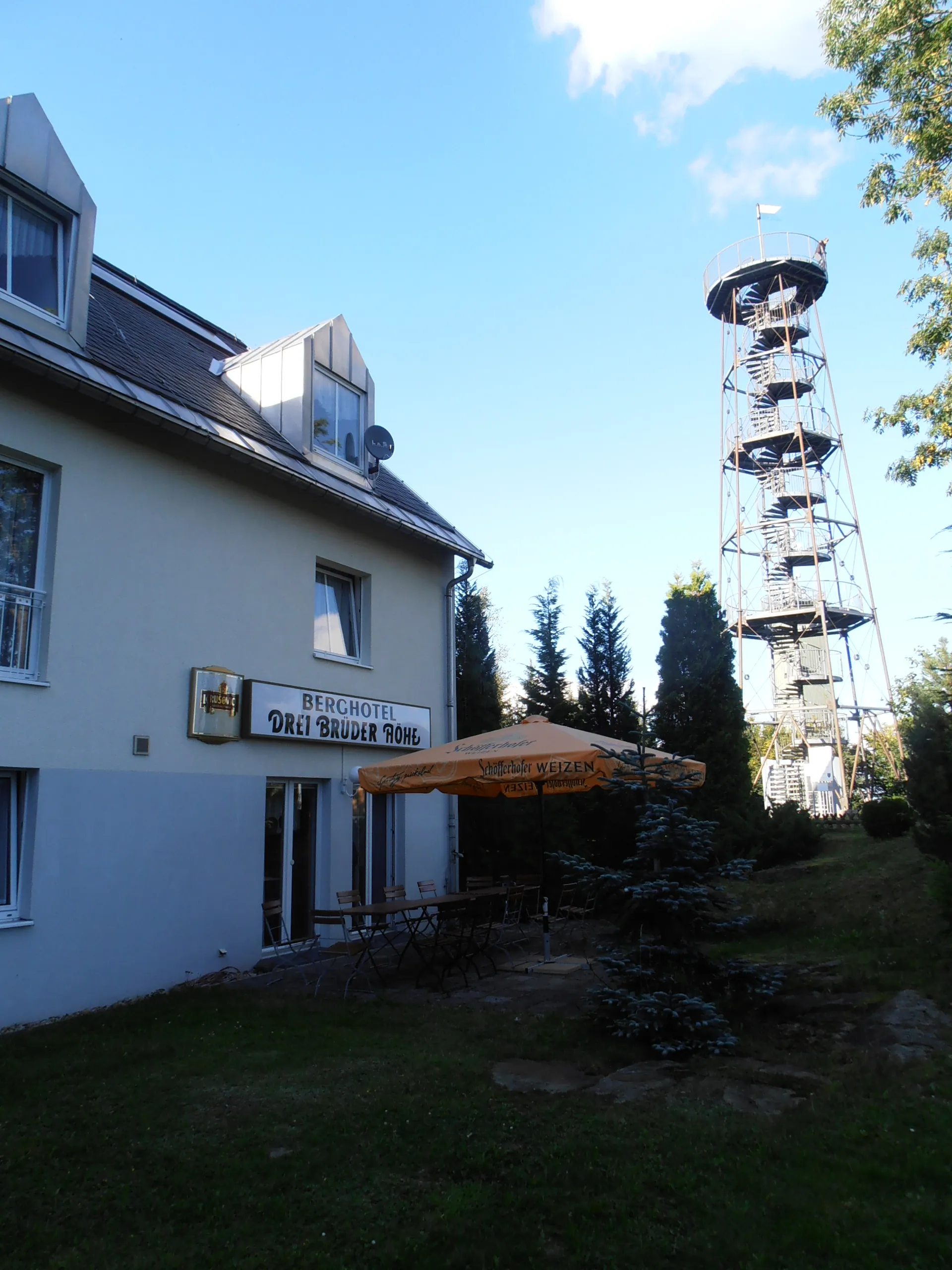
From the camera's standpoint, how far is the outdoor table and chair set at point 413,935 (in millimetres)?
9203

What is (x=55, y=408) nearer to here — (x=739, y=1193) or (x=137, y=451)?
(x=137, y=451)

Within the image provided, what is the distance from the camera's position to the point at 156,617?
372 inches

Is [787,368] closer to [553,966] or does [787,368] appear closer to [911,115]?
[911,115]

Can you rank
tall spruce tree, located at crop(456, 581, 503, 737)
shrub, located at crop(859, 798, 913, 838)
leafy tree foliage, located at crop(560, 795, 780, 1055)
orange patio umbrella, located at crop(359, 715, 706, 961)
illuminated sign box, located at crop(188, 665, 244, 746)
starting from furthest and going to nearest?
tall spruce tree, located at crop(456, 581, 503, 737) < shrub, located at crop(859, 798, 913, 838) < illuminated sign box, located at crop(188, 665, 244, 746) < orange patio umbrella, located at crop(359, 715, 706, 961) < leafy tree foliage, located at crop(560, 795, 780, 1055)

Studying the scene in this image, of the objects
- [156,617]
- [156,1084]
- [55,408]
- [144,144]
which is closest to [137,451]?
[55,408]

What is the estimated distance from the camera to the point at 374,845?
12.8 meters

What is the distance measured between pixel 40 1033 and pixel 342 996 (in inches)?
106

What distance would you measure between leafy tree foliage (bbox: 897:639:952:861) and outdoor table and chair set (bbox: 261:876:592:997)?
14.0 ft

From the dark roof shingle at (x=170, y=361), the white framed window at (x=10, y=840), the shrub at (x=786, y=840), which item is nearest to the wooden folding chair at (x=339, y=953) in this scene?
the white framed window at (x=10, y=840)

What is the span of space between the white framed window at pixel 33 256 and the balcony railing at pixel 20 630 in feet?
9.60

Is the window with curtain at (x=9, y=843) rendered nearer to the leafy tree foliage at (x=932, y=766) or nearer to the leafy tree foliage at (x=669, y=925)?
the leafy tree foliage at (x=669, y=925)

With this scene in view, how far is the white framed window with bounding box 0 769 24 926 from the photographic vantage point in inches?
307

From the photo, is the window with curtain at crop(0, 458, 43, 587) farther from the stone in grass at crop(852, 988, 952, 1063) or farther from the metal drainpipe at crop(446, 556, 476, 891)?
the stone in grass at crop(852, 988, 952, 1063)

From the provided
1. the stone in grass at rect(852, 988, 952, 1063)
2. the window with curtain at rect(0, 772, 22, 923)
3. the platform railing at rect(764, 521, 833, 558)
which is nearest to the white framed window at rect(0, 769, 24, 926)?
the window with curtain at rect(0, 772, 22, 923)
